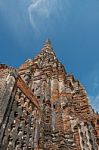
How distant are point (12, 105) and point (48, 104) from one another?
6246 mm

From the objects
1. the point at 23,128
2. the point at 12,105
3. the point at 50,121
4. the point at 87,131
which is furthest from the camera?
the point at 87,131

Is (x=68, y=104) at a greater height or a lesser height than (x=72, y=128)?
greater

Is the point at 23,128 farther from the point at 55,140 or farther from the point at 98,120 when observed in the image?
the point at 98,120

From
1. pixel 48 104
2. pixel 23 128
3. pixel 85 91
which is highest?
pixel 85 91

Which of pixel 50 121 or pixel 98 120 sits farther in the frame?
pixel 98 120

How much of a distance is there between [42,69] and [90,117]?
293 inches

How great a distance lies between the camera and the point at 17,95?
1235 centimetres

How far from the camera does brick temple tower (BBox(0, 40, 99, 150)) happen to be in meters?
10.7

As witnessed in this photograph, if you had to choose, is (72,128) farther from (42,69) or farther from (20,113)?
(42,69)

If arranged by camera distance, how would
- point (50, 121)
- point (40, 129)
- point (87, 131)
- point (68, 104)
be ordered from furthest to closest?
point (68, 104)
point (87, 131)
point (50, 121)
point (40, 129)

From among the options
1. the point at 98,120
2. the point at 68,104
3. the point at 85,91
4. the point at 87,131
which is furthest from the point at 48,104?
the point at 85,91

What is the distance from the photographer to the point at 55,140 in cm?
1409

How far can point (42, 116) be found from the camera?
589 inches

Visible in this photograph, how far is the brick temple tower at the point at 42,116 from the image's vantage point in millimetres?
10719
